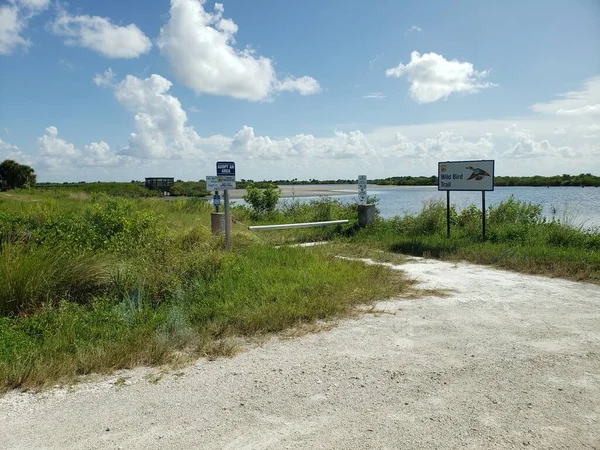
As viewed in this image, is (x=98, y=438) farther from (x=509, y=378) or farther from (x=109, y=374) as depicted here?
(x=509, y=378)

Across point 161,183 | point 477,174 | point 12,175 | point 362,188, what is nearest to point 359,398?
point 477,174

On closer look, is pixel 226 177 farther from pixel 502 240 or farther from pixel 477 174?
pixel 502 240

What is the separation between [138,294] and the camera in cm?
643

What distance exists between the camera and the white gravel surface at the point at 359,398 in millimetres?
3059

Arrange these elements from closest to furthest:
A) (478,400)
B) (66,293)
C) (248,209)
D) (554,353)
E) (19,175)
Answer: (478,400), (554,353), (66,293), (248,209), (19,175)

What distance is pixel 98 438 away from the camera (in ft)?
10.2

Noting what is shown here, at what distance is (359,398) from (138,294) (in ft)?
12.6

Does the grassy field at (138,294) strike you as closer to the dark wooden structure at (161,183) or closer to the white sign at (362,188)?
the white sign at (362,188)

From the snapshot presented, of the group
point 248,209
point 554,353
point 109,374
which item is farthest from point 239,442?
point 248,209

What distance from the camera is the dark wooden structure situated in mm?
52628

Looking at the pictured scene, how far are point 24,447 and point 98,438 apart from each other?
42 centimetres

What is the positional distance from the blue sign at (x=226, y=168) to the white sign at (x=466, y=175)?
5841 mm

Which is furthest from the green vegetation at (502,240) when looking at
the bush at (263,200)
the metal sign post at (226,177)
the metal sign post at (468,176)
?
the bush at (263,200)

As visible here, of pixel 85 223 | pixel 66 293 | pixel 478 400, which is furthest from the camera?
pixel 85 223
